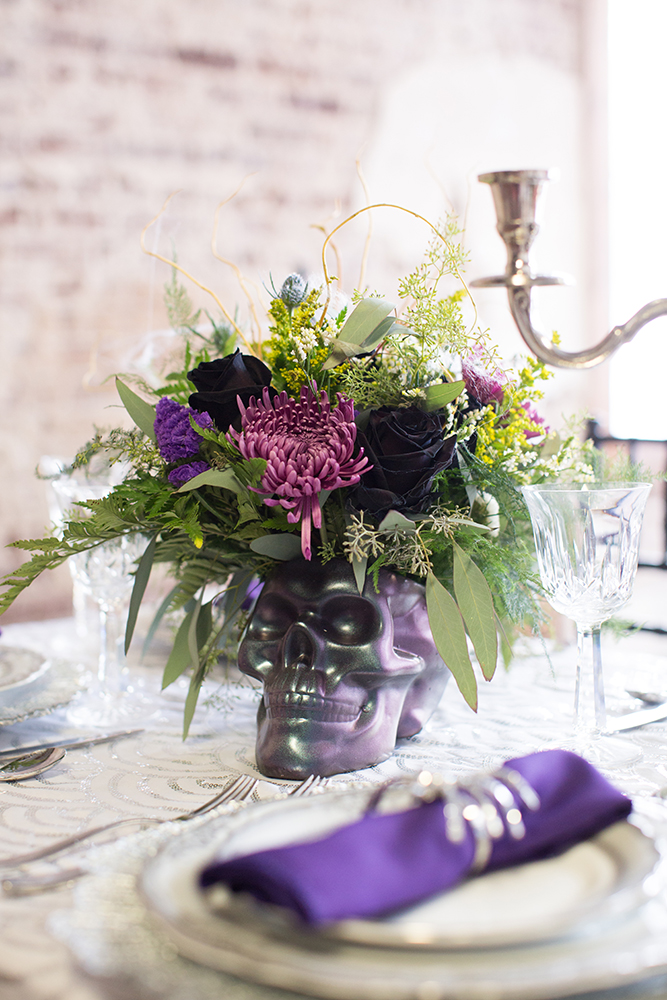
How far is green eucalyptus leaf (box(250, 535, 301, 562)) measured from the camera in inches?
27.6

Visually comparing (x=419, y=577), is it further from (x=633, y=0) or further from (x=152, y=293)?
(x=633, y=0)

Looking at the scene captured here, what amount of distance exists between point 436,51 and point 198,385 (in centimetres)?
272

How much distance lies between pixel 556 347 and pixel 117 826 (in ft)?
1.90

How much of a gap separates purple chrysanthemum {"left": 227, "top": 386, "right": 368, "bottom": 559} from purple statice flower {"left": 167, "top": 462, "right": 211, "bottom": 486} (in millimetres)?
64

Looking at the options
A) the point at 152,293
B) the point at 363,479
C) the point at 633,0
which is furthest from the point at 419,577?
the point at 633,0

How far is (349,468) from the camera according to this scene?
664 mm

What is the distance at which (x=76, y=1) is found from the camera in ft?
7.38

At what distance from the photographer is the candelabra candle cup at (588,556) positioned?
679 mm

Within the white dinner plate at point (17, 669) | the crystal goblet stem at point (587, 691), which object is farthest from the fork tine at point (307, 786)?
the white dinner plate at point (17, 669)

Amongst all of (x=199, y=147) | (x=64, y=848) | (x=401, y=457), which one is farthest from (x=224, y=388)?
(x=199, y=147)

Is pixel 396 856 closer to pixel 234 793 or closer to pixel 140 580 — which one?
pixel 234 793

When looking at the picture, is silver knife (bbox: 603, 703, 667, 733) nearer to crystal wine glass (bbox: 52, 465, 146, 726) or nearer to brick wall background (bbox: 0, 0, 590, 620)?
crystal wine glass (bbox: 52, 465, 146, 726)

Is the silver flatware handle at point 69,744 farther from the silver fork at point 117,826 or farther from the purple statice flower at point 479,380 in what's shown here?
the purple statice flower at point 479,380

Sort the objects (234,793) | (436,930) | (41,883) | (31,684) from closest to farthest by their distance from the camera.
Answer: (436,930) → (41,883) → (234,793) → (31,684)
